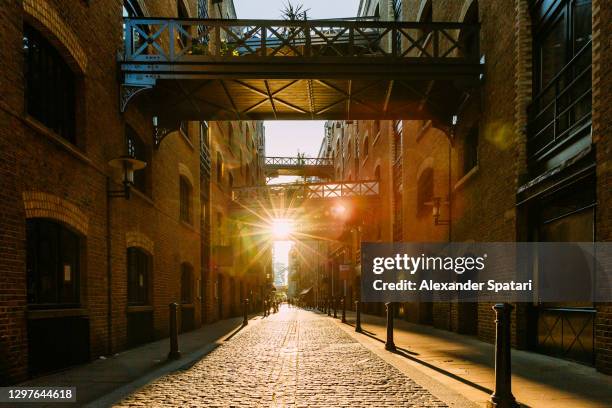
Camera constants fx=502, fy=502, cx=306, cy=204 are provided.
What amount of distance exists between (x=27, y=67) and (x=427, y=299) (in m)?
12.9

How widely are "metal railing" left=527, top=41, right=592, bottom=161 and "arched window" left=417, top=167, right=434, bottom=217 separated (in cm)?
722

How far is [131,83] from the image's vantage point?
10.2m

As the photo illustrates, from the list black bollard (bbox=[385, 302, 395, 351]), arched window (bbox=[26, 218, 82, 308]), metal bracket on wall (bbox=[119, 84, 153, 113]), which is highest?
metal bracket on wall (bbox=[119, 84, 153, 113])

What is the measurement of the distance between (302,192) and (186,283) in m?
11.2

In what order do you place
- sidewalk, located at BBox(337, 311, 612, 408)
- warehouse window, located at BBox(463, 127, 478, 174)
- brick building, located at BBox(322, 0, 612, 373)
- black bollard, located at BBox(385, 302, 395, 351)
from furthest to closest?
warehouse window, located at BBox(463, 127, 478, 174), black bollard, located at BBox(385, 302, 395, 351), brick building, located at BBox(322, 0, 612, 373), sidewalk, located at BBox(337, 311, 612, 408)

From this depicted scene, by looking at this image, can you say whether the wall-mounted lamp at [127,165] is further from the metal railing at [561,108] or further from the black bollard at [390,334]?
the metal railing at [561,108]

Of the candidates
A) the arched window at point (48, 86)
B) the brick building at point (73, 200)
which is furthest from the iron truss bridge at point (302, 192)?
the arched window at point (48, 86)

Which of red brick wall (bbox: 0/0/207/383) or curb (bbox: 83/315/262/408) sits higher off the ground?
red brick wall (bbox: 0/0/207/383)

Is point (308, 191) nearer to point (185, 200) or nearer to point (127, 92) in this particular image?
point (185, 200)

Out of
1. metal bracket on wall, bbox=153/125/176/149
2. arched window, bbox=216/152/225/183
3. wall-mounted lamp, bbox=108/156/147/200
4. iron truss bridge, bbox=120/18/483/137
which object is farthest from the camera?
arched window, bbox=216/152/225/183

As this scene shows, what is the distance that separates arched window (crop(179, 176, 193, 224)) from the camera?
15.9 meters

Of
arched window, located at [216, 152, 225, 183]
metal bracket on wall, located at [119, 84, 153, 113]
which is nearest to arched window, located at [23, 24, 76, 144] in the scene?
metal bracket on wall, located at [119, 84, 153, 113]

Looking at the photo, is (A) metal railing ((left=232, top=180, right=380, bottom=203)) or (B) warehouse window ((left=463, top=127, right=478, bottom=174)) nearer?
(B) warehouse window ((left=463, top=127, right=478, bottom=174))

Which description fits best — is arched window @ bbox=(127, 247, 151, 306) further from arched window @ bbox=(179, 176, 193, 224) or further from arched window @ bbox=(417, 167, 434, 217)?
arched window @ bbox=(417, 167, 434, 217)
